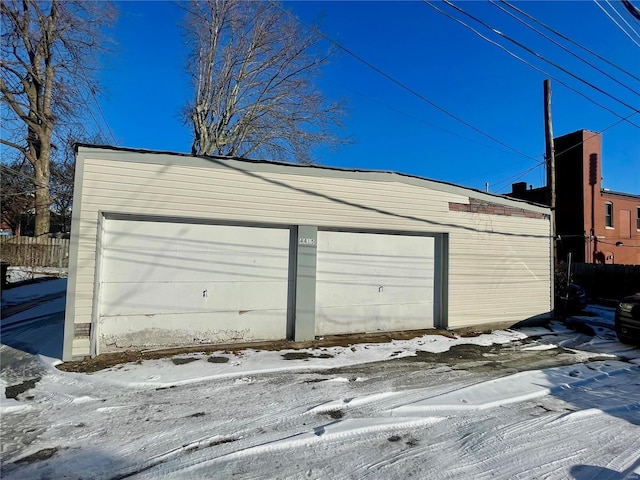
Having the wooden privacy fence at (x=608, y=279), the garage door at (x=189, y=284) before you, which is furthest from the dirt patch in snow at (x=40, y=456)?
the wooden privacy fence at (x=608, y=279)

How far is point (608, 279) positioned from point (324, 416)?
681 inches

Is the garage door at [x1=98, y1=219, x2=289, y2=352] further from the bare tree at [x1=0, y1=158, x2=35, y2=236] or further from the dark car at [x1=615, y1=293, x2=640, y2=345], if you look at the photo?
the bare tree at [x1=0, y1=158, x2=35, y2=236]

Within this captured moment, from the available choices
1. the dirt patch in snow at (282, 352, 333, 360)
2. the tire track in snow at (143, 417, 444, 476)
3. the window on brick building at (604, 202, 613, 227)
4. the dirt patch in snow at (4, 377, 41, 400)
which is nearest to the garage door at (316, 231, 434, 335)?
the dirt patch in snow at (282, 352, 333, 360)

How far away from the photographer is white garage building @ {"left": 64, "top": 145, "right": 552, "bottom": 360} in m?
6.09

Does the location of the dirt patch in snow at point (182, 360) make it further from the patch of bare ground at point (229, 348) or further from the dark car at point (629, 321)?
the dark car at point (629, 321)

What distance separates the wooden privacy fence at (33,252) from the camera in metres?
18.8

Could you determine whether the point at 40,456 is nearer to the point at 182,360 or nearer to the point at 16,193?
the point at 182,360

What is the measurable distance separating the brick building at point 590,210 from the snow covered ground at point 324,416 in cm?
1589

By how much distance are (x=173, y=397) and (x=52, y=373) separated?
214 cm

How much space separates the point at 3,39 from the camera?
57.5 feet

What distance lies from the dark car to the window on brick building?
643 inches

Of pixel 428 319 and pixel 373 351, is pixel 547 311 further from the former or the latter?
pixel 373 351

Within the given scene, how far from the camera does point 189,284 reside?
21.6 ft

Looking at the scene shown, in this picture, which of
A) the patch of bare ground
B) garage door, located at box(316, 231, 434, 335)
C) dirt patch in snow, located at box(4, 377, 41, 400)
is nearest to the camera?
dirt patch in snow, located at box(4, 377, 41, 400)
